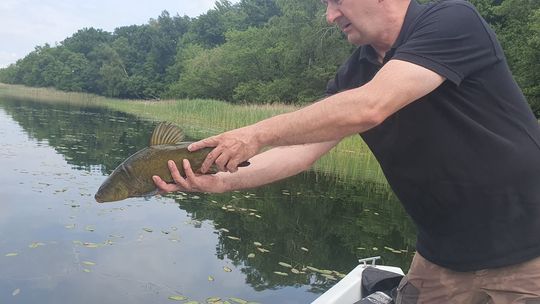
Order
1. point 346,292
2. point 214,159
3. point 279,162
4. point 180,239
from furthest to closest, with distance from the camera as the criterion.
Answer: point 180,239 → point 346,292 → point 279,162 → point 214,159

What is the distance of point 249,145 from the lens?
2027 mm

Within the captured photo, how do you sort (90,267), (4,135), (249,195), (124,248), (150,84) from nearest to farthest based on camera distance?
(90,267), (124,248), (249,195), (4,135), (150,84)

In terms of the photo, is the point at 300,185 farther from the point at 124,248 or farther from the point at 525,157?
the point at 525,157

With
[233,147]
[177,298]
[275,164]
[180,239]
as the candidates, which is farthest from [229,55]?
[233,147]

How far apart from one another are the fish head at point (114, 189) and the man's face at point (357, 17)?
1.36m

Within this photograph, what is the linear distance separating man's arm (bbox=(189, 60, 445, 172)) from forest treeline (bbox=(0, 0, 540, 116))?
2928 cm

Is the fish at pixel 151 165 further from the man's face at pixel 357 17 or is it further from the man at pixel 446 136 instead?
the man's face at pixel 357 17

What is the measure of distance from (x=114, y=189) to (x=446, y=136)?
169 centimetres

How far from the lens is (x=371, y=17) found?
221 cm

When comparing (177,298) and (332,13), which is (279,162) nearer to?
(332,13)

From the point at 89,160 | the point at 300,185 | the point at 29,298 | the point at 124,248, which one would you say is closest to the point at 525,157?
the point at 29,298

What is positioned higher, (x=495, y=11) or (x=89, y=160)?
(x=495, y=11)

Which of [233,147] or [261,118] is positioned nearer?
[233,147]

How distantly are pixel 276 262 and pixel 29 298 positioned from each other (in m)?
2.79
